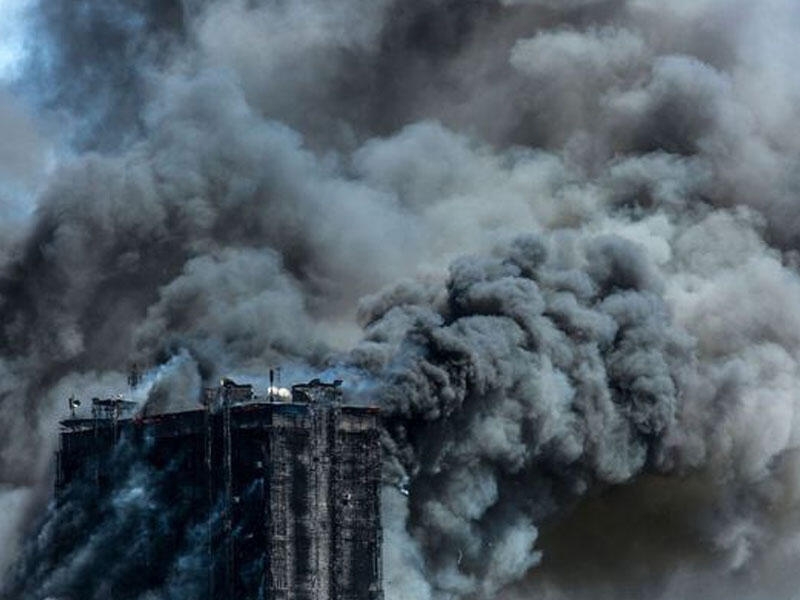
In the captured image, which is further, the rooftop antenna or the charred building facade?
the rooftop antenna

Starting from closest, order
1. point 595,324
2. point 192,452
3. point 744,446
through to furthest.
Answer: point 192,452
point 595,324
point 744,446

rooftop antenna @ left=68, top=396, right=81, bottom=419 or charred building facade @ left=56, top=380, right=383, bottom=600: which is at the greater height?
rooftop antenna @ left=68, top=396, right=81, bottom=419

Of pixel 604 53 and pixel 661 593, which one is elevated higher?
pixel 604 53

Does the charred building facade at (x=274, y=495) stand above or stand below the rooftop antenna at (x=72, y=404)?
below

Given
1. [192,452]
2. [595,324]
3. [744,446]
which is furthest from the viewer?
[744,446]

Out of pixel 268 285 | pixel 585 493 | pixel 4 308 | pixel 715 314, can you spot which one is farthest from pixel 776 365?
pixel 4 308

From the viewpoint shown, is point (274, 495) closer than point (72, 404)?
Yes

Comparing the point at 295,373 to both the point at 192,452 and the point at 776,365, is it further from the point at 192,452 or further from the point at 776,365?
the point at 776,365

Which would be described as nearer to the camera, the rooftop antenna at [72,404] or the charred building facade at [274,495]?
the charred building facade at [274,495]
